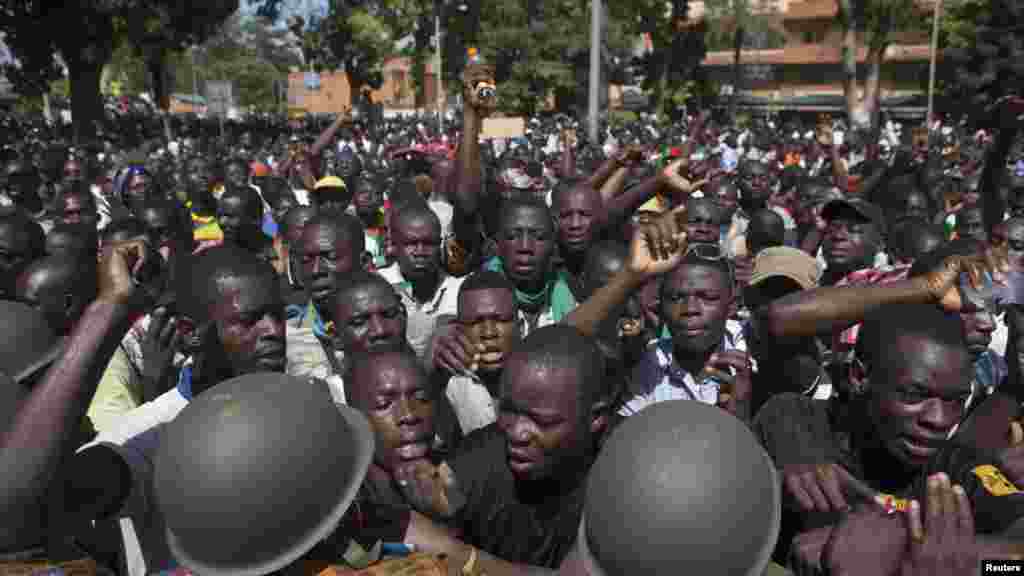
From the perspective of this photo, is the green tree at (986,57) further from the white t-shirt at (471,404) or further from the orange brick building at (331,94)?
the orange brick building at (331,94)

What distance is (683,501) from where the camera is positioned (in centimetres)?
170

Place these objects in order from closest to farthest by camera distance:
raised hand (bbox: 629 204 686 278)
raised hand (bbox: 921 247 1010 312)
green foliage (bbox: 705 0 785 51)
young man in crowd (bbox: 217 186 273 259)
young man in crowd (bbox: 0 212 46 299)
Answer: raised hand (bbox: 921 247 1010 312) → raised hand (bbox: 629 204 686 278) → young man in crowd (bbox: 0 212 46 299) → young man in crowd (bbox: 217 186 273 259) → green foliage (bbox: 705 0 785 51)

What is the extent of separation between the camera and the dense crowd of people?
1821mm

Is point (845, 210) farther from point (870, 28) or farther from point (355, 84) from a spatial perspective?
point (355, 84)

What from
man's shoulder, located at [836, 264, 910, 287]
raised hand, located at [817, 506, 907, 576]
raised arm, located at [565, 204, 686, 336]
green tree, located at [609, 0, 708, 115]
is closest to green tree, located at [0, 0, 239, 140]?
green tree, located at [609, 0, 708, 115]

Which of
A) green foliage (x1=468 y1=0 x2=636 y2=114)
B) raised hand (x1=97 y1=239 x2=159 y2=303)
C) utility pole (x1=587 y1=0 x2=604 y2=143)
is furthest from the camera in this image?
green foliage (x1=468 y1=0 x2=636 y2=114)

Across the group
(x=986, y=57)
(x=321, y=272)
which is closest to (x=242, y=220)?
(x=321, y=272)

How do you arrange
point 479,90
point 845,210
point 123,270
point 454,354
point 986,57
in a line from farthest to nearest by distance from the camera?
point 986,57, point 845,210, point 479,90, point 454,354, point 123,270

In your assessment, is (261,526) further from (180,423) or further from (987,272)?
(987,272)

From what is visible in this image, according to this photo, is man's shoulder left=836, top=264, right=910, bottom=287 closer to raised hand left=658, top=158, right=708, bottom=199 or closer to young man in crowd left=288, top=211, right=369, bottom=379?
raised hand left=658, top=158, right=708, bottom=199

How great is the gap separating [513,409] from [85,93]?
3462cm

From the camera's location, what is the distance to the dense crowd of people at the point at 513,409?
1.82 m

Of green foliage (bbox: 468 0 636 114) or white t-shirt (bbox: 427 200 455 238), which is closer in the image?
white t-shirt (bbox: 427 200 455 238)

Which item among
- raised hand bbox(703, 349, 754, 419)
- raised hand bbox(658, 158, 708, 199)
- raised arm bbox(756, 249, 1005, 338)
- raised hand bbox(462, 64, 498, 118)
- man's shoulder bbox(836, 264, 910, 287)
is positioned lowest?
raised hand bbox(703, 349, 754, 419)
